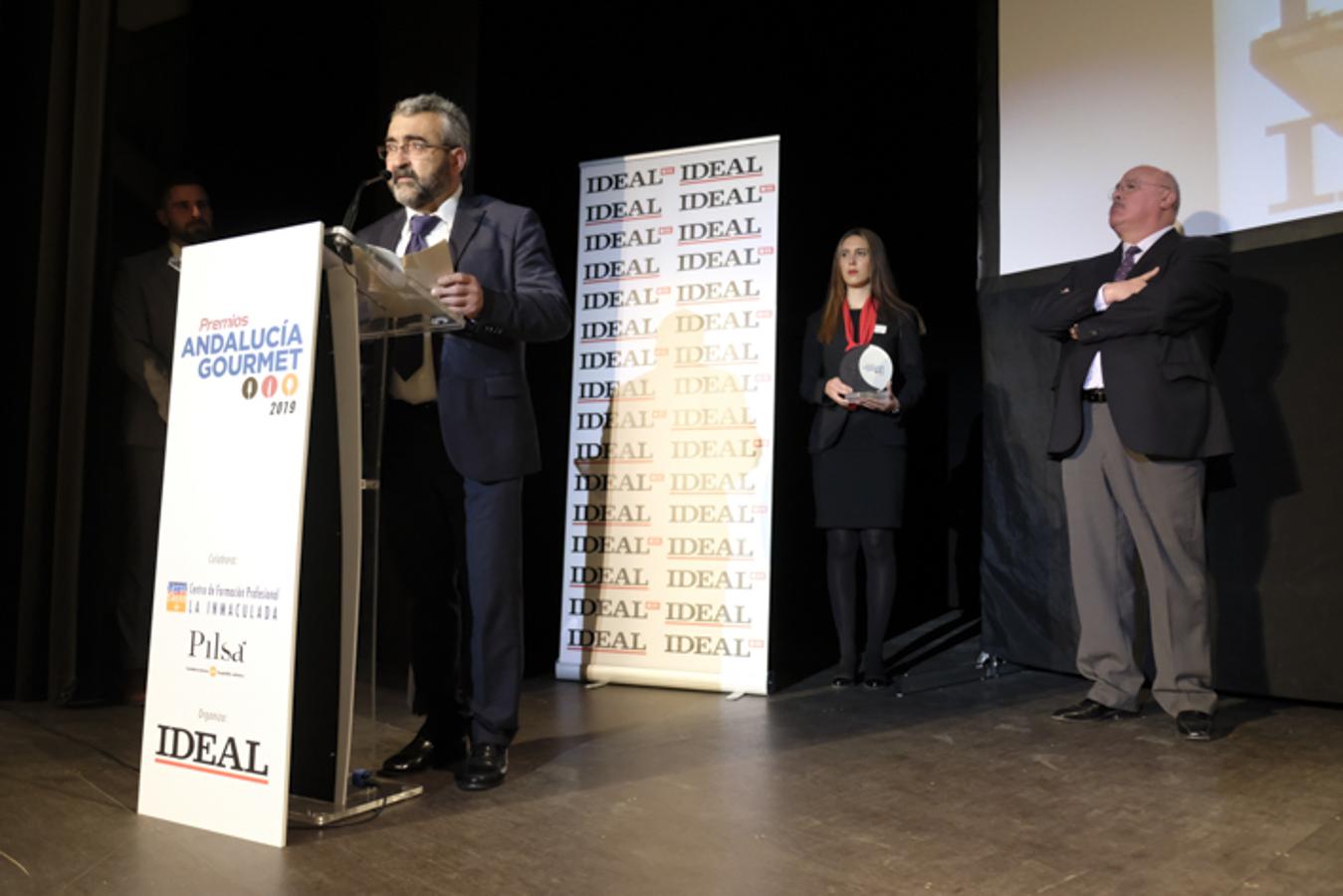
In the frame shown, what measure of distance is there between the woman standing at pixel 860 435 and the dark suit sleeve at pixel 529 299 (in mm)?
1694

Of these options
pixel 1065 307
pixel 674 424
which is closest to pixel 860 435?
pixel 674 424

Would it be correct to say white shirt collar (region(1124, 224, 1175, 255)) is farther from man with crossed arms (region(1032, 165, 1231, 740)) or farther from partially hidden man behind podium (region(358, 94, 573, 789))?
partially hidden man behind podium (region(358, 94, 573, 789))

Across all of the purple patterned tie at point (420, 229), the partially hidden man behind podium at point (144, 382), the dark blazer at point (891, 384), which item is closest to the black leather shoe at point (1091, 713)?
the dark blazer at point (891, 384)

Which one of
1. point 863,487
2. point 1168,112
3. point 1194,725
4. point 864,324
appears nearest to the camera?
point 1194,725

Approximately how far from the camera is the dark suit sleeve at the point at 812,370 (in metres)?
4.19

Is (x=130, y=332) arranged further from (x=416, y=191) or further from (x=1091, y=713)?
(x=1091, y=713)

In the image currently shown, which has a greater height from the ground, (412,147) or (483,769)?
(412,147)

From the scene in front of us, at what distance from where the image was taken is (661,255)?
417cm

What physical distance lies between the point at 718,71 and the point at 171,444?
124 inches

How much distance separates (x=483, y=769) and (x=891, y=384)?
2.36 metres

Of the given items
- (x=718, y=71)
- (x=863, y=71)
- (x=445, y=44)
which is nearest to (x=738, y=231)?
(x=718, y=71)

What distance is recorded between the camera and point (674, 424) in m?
4.09

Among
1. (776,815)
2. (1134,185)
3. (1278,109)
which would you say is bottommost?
(776,815)

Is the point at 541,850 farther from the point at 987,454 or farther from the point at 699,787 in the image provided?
the point at 987,454
